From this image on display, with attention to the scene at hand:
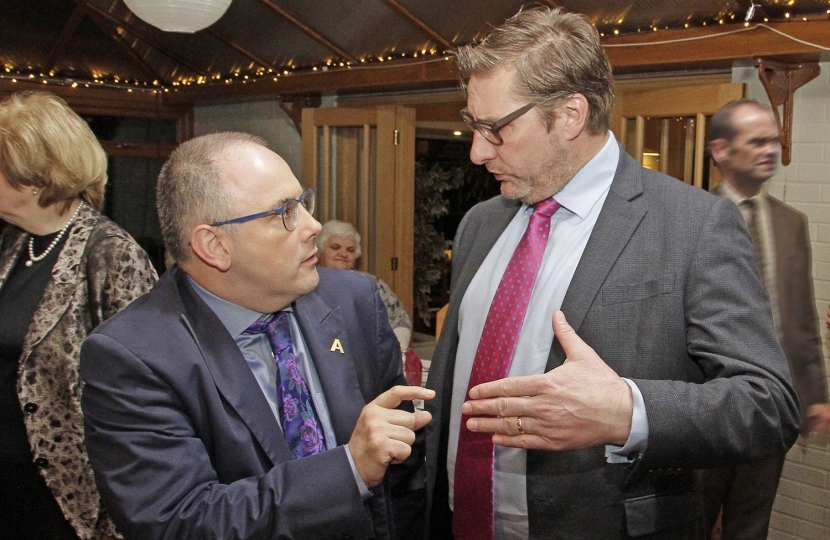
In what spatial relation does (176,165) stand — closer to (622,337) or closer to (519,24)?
(519,24)

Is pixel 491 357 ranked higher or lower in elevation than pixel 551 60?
lower

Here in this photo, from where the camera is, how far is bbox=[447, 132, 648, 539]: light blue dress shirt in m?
1.62

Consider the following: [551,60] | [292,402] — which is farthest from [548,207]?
[292,402]

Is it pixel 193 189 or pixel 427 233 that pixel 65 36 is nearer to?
pixel 427 233

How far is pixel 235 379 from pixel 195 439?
135 mm

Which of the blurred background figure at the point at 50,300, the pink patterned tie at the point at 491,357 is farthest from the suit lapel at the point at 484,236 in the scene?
the blurred background figure at the point at 50,300

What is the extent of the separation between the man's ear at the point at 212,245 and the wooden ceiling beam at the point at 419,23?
3320 mm

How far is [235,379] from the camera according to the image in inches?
56.8

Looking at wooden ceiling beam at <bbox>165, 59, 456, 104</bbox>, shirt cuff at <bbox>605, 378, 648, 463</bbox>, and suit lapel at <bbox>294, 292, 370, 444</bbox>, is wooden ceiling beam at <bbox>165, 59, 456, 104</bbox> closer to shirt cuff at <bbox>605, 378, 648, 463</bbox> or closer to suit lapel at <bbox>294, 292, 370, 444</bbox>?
suit lapel at <bbox>294, 292, 370, 444</bbox>

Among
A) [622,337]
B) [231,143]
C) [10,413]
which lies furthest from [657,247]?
[10,413]

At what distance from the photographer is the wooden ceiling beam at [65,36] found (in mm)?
6012

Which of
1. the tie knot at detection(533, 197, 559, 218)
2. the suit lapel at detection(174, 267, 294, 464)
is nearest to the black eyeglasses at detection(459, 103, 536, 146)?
the tie knot at detection(533, 197, 559, 218)

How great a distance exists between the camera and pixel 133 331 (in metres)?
1.41

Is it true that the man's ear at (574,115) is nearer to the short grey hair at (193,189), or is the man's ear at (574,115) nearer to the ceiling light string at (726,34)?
the short grey hair at (193,189)
